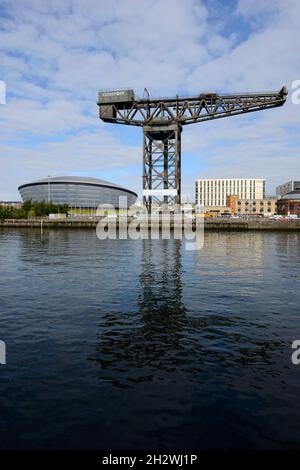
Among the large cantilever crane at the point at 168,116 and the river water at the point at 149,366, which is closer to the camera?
the river water at the point at 149,366

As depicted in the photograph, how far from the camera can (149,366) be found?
30.7 feet

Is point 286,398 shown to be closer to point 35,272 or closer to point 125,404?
point 125,404

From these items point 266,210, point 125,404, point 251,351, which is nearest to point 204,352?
point 251,351

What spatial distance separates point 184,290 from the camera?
18609 mm

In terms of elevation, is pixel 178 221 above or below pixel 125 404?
above

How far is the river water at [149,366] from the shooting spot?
6.65 m

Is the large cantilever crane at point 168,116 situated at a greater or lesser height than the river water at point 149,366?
greater

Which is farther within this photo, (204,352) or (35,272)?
(35,272)

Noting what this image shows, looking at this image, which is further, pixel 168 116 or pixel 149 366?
pixel 168 116

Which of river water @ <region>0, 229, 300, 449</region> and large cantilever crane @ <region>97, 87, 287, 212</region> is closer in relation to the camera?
river water @ <region>0, 229, 300, 449</region>

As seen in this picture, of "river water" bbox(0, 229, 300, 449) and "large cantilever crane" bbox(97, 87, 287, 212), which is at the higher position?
"large cantilever crane" bbox(97, 87, 287, 212)

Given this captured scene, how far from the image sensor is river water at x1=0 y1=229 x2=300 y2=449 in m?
6.65

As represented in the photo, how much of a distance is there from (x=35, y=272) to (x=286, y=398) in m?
19.7
